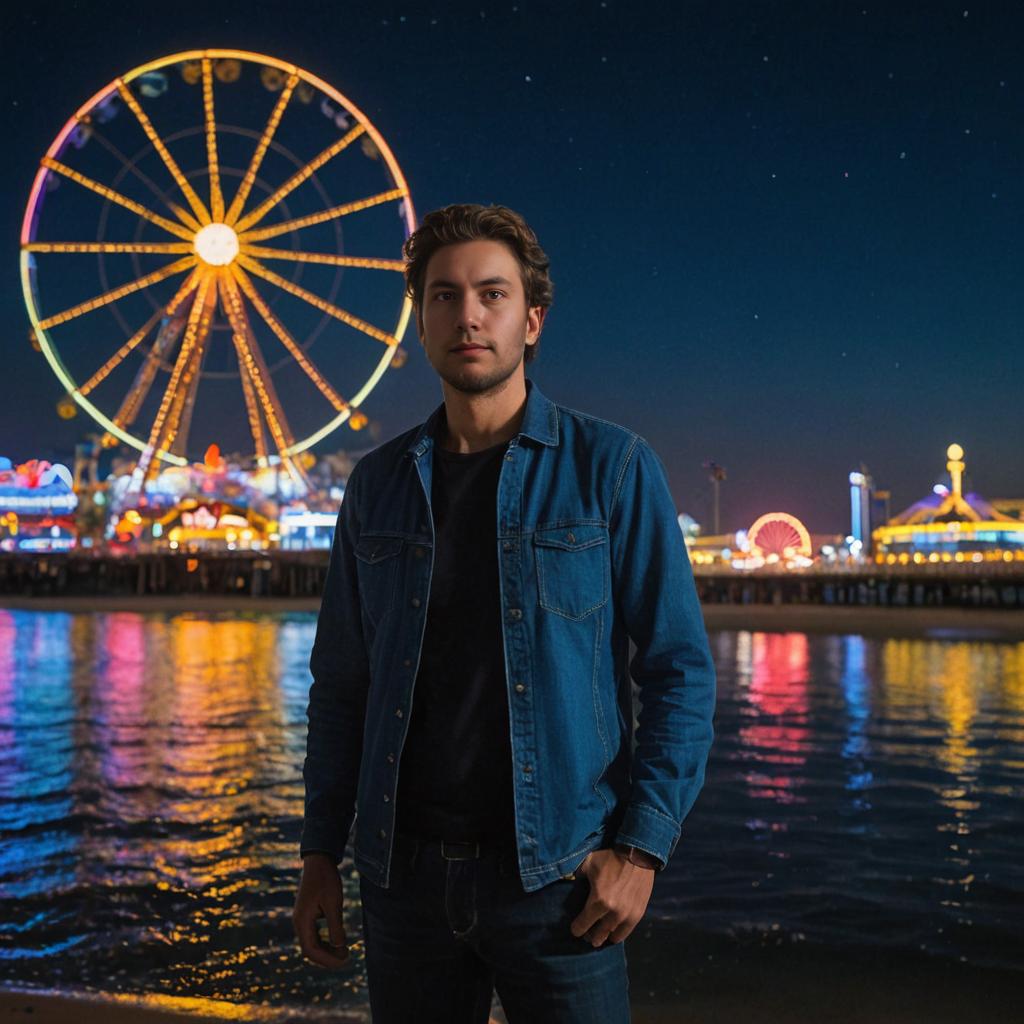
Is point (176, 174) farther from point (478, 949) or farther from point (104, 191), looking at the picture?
point (478, 949)

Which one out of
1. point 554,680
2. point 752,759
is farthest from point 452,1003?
point 752,759

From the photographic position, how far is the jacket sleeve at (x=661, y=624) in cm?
202

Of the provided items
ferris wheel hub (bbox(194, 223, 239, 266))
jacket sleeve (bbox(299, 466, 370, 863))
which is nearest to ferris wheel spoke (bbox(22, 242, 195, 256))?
ferris wheel hub (bbox(194, 223, 239, 266))

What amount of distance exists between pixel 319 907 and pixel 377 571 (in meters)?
0.64

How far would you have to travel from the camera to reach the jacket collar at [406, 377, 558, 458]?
6.97ft

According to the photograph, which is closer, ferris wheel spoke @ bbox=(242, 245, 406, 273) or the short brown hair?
the short brown hair

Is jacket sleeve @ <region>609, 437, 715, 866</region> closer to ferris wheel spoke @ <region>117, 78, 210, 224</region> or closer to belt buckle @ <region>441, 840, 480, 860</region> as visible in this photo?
belt buckle @ <region>441, 840, 480, 860</region>

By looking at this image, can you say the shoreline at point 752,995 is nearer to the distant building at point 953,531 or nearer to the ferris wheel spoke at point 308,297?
the ferris wheel spoke at point 308,297

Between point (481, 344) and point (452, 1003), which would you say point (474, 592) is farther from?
point (452, 1003)

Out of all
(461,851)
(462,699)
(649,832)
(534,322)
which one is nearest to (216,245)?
(534,322)

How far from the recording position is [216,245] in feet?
116

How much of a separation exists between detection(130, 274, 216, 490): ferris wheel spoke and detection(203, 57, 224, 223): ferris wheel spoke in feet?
6.61

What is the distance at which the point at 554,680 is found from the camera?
2.00 meters

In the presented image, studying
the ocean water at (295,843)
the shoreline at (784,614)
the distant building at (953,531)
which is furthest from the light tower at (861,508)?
the ocean water at (295,843)
